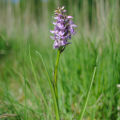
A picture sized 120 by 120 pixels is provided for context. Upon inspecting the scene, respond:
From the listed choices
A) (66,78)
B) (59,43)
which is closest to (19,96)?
(66,78)

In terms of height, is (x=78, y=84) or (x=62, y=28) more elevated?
(x=62, y=28)

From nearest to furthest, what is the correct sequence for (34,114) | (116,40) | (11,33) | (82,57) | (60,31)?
(60,31) → (34,114) → (116,40) → (82,57) → (11,33)

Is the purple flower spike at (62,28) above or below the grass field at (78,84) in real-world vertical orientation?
above

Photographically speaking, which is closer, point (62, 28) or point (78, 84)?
point (62, 28)

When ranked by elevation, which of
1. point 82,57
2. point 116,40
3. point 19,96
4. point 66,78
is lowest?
point 19,96

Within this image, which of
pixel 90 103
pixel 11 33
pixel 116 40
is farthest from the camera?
pixel 11 33

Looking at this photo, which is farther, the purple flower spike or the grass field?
the grass field

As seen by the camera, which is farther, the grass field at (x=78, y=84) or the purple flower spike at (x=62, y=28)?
the grass field at (x=78, y=84)

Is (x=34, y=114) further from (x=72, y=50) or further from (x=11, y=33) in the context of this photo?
(x=11, y=33)

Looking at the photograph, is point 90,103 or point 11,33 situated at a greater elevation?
point 11,33

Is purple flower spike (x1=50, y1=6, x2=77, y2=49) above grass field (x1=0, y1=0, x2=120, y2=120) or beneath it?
above

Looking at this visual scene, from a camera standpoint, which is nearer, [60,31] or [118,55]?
[60,31]
